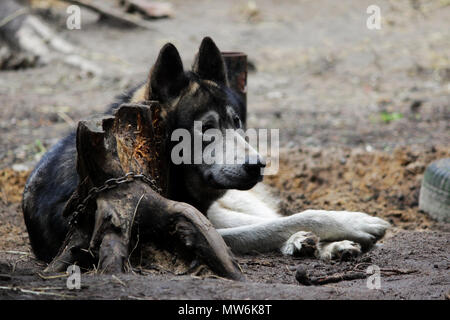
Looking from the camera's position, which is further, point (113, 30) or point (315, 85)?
point (113, 30)

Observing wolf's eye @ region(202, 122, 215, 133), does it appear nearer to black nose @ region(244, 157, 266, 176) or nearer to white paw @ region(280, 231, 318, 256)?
black nose @ region(244, 157, 266, 176)

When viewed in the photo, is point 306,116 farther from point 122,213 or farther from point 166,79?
point 122,213

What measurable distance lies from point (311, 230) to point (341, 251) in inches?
15.3

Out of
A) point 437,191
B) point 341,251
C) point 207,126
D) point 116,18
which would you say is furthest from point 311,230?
point 116,18

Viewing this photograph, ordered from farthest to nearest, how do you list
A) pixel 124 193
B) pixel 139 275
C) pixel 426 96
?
pixel 426 96 < pixel 124 193 < pixel 139 275

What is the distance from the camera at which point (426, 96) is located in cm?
1018

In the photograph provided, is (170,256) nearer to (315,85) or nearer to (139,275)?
(139,275)

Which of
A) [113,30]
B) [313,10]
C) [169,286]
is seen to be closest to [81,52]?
[113,30]

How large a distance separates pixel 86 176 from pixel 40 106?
7048mm

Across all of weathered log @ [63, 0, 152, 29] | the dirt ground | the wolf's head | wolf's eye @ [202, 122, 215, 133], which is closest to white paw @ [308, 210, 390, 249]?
the dirt ground

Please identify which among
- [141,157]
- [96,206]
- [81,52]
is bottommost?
[96,206]

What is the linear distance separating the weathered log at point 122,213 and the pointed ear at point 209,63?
42.6 inches

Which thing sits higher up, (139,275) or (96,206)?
(96,206)

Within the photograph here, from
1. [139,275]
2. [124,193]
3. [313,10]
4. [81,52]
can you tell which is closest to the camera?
[139,275]
